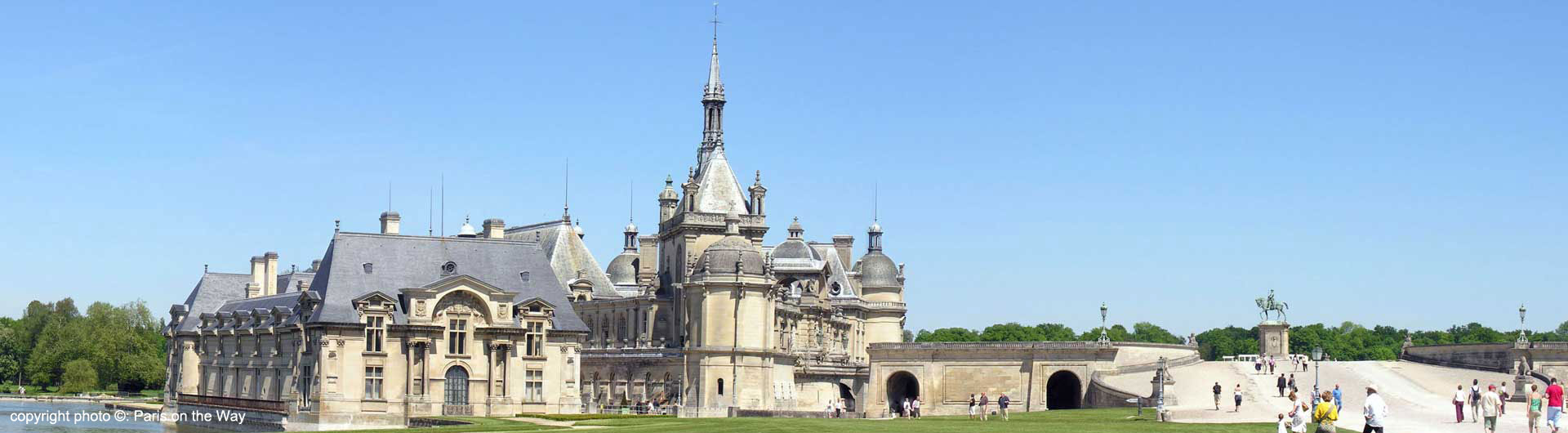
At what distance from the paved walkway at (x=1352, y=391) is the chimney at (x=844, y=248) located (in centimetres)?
3232

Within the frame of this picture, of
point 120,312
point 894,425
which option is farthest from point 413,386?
point 120,312

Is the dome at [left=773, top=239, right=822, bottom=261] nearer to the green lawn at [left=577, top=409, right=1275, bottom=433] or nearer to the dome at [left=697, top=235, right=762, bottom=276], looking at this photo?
the dome at [left=697, top=235, right=762, bottom=276]

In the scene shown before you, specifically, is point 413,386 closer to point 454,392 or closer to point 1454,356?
point 454,392

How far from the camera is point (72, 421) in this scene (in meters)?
91.7

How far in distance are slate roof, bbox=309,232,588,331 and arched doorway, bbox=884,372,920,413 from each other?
3665 centimetres

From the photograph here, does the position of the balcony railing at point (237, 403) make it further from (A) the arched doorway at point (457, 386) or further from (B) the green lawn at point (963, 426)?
(B) the green lawn at point (963, 426)

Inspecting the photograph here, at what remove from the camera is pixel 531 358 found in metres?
84.8

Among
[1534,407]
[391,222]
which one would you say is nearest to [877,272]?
[391,222]

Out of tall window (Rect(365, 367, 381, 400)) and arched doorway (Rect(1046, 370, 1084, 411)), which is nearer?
tall window (Rect(365, 367, 381, 400))

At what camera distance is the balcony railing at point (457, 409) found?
81.8 metres

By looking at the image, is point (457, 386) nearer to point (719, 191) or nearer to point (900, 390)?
point (719, 191)

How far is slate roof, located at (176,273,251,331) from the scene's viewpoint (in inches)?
4225

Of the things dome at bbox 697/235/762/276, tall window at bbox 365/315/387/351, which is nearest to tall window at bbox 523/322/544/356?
tall window at bbox 365/315/387/351

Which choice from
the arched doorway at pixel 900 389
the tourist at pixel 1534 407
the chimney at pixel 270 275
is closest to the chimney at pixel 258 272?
the chimney at pixel 270 275
